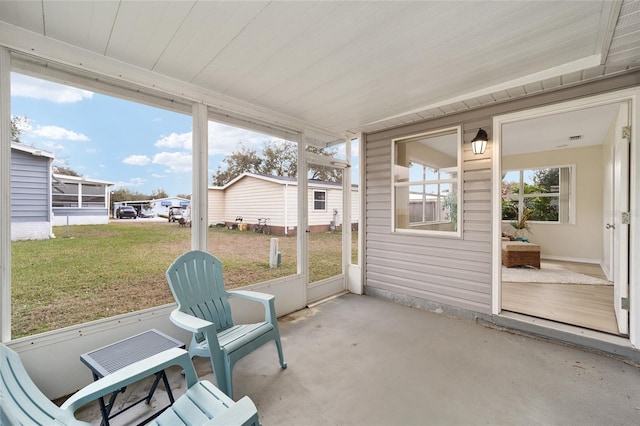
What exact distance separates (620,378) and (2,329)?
451 cm

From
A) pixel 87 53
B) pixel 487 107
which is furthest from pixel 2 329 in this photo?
pixel 487 107

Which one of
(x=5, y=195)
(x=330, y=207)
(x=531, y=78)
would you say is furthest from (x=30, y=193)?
(x=531, y=78)

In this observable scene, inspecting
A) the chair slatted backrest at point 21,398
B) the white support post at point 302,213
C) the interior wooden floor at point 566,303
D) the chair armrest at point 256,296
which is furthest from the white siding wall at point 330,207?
the chair slatted backrest at point 21,398

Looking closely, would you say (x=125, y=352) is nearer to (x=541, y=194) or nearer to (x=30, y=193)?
(x=30, y=193)

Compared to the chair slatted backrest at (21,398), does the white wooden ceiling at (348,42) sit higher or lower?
higher

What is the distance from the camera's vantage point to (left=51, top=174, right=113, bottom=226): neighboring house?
82.5 inches

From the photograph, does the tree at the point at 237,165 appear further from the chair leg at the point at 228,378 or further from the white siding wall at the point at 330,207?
the chair leg at the point at 228,378

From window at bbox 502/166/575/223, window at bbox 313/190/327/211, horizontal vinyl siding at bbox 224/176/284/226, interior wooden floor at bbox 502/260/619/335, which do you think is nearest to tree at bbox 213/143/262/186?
horizontal vinyl siding at bbox 224/176/284/226

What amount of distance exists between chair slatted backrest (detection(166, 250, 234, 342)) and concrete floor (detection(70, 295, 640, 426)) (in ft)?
1.55

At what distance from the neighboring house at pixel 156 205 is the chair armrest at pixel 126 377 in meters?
1.58

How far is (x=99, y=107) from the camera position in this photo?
2217mm

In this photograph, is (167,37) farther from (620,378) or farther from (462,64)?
(620,378)

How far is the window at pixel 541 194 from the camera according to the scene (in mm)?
6406

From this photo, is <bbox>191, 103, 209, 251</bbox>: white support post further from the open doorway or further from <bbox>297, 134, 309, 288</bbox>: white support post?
the open doorway
